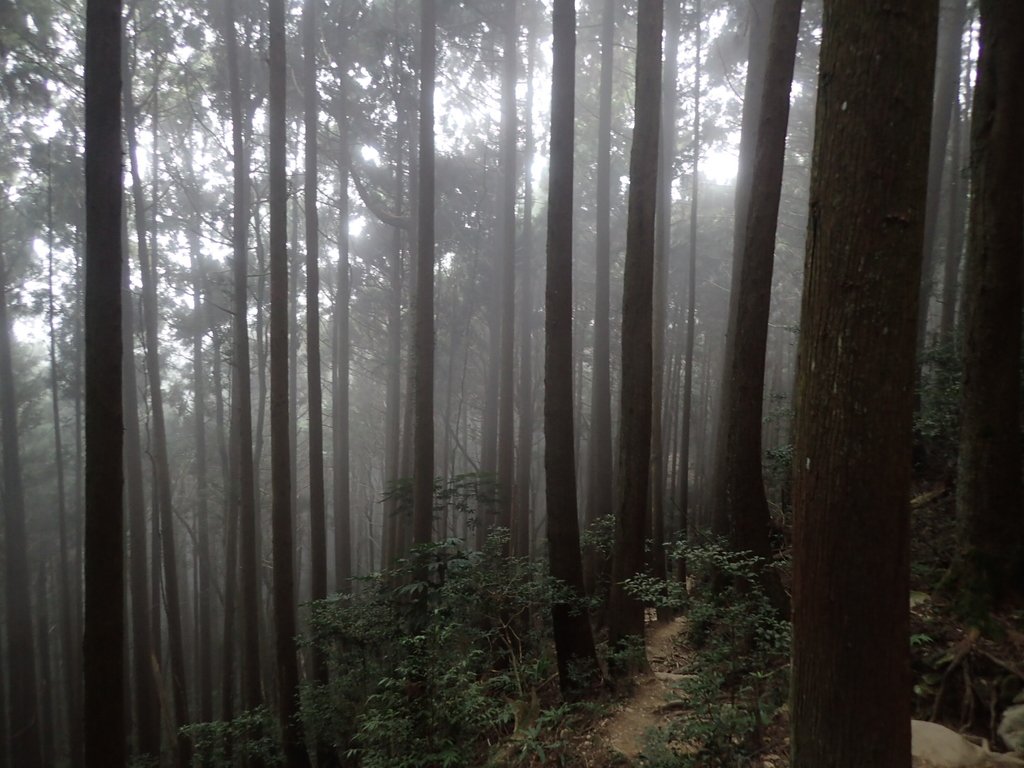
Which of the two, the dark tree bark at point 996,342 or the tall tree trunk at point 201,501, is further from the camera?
the tall tree trunk at point 201,501

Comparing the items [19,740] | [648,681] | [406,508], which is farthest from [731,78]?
[19,740]

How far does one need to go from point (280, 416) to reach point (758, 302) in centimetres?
742

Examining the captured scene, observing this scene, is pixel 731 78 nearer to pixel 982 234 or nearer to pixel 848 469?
pixel 982 234

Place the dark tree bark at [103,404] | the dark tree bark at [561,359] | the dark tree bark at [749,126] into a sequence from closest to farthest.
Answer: the dark tree bark at [103,404] < the dark tree bark at [561,359] < the dark tree bark at [749,126]

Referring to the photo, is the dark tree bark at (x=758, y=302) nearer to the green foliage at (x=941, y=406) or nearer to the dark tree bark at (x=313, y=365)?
the green foliage at (x=941, y=406)

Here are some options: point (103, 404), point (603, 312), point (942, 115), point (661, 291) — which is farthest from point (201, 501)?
point (942, 115)

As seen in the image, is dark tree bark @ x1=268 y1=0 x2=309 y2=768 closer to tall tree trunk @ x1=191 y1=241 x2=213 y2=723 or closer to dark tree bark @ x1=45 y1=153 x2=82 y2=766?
tall tree trunk @ x1=191 y1=241 x2=213 y2=723

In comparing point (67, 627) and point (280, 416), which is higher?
point (280, 416)

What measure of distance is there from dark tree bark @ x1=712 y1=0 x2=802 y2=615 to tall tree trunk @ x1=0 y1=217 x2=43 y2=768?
22.5 meters

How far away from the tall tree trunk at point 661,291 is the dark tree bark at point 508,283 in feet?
11.1

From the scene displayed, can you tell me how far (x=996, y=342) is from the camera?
4672 mm

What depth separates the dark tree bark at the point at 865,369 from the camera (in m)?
2.00

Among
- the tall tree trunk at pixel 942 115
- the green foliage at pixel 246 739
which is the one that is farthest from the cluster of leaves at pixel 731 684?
the tall tree trunk at pixel 942 115

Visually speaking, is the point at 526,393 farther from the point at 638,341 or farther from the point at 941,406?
the point at 941,406
